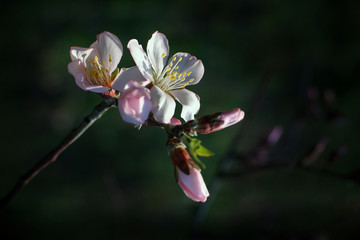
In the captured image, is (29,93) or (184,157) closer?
(184,157)

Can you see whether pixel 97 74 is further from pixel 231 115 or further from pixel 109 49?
pixel 231 115

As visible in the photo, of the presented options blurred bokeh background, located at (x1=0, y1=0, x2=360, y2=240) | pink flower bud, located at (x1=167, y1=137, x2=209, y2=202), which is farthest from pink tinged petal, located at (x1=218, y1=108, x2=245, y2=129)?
blurred bokeh background, located at (x1=0, y1=0, x2=360, y2=240)

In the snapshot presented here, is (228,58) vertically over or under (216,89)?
over

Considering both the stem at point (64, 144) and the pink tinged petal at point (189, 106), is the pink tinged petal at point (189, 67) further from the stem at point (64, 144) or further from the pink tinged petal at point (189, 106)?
the stem at point (64, 144)

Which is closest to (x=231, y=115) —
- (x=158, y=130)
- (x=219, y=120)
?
(x=219, y=120)

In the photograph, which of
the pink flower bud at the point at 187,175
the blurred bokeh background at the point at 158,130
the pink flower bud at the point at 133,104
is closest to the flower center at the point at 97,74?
the pink flower bud at the point at 133,104
